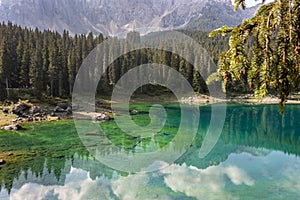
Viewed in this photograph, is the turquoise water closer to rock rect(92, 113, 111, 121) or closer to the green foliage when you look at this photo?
rock rect(92, 113, 111, 121)

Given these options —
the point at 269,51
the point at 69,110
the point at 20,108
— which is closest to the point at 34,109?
the point at 20,108

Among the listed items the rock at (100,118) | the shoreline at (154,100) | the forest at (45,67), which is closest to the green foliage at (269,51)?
the rock at (100,118)

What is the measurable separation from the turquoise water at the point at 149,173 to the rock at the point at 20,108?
966 cm

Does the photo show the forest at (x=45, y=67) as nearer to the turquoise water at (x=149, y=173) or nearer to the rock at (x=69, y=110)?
the rock at (x=69, y=110)

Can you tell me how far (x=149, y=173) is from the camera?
21906 mm

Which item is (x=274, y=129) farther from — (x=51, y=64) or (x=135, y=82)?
(x=135, y=82)

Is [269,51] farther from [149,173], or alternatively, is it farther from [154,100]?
[154,100]

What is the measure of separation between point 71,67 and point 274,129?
4619 centimetres

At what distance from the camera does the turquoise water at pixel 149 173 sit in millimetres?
18453

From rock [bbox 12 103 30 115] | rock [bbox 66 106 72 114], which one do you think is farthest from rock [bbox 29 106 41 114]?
rock [bbox 66 106 72 114]

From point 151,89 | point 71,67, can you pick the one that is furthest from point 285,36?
point 151,89

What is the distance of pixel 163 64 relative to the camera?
87000 mm

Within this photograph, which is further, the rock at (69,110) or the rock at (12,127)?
the rock at (69,110)

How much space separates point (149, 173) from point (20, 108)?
3277 centimetres
